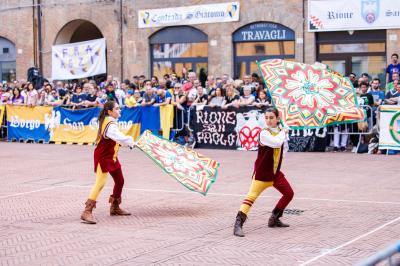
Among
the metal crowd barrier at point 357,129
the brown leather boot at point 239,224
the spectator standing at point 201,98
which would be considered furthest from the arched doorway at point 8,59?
the brown leather boot at point 239,224

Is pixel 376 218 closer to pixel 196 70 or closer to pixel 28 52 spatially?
pixel 196 70

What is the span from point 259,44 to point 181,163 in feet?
55.3

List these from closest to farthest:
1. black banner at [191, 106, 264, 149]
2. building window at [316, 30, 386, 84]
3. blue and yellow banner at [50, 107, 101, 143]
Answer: black banner at [191, 106, 264, 149], blue and yellow banner at [50, 107, 101, 143], building window at [316, 30, 386, 84]

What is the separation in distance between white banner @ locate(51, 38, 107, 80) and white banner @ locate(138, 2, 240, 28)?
6.68ft

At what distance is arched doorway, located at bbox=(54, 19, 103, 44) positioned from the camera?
32.8 metres

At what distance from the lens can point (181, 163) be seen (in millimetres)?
11305

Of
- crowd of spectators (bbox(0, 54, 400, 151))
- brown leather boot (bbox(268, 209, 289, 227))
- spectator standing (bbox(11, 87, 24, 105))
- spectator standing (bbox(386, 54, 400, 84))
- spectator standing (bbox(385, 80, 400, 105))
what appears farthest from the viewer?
spectator standing (bbox(11, 87, 24, 105))

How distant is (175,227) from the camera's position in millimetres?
9938

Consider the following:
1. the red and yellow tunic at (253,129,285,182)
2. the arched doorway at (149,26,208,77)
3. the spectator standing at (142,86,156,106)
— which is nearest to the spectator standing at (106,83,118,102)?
the spectator standing at (142,86,156,106)

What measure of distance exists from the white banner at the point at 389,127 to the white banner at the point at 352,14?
6.35 m

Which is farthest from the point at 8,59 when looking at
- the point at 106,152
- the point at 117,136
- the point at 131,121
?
the point at 117,136

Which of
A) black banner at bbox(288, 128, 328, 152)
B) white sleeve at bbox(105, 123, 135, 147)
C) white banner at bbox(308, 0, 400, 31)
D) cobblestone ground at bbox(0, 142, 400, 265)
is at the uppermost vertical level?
white banner at bbox(308, 0, 400, 31)

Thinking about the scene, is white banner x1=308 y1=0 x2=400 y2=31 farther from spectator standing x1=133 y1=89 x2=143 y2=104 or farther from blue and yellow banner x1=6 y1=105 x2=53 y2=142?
blue and yellow banner x1=6 y1=105 x2=53 y2=142

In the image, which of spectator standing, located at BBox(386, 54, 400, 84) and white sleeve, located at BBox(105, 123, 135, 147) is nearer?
white sleeve, located at BBox(105, 123, 135, 147)
